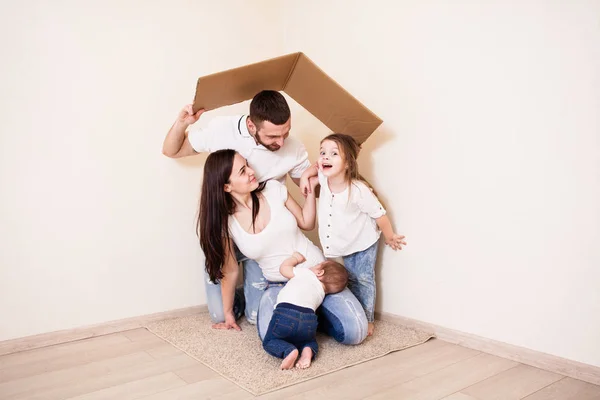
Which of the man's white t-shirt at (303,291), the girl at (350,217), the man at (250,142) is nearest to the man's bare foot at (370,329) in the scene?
the girl at (350,217)

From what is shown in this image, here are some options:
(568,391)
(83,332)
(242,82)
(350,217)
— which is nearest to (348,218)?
(350,217)

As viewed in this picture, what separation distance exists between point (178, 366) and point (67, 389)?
1.13 ft

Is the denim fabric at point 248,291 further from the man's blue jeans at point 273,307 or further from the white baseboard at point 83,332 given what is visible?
the white baseboard at point 83,332

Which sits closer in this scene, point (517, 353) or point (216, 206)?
point (517, 353)

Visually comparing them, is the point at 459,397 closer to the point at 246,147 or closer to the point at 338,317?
the point at 338,317

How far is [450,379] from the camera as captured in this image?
150cm

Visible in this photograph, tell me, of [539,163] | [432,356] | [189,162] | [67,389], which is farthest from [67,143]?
[539,163]

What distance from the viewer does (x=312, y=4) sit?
2.44 m

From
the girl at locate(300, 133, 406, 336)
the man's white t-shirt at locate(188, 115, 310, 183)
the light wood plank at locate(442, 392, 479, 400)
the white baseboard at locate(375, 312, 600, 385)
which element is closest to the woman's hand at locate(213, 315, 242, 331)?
the girl at locate(300, 133, 406, 336)

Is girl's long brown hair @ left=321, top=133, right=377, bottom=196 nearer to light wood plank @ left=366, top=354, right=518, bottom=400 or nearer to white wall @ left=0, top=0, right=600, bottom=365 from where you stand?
white wall @ left=0, top=0, right=600, bottom=365

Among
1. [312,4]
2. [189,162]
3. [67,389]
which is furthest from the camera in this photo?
[312,4]

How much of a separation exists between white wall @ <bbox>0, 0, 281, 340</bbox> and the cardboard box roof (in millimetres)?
404

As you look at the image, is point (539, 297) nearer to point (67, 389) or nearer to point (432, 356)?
point (432, 356)

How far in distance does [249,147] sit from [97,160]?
2.09 feet
